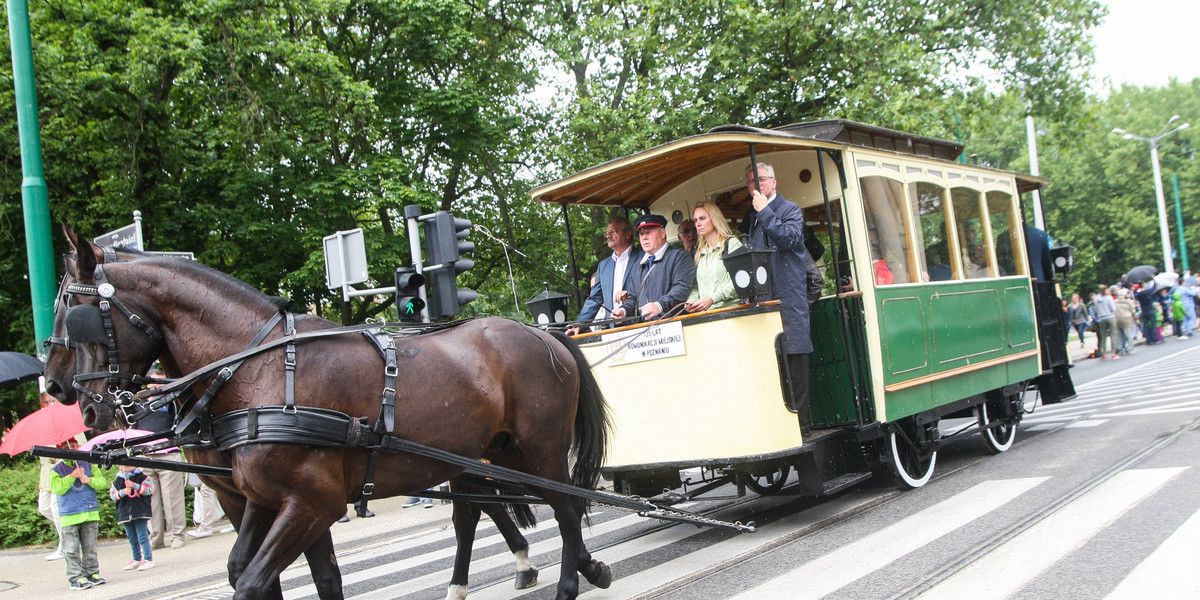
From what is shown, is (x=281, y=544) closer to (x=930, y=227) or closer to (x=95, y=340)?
(x=95, y=340)

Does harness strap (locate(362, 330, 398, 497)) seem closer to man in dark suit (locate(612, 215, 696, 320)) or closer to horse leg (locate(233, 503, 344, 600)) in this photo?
horse leg (locate(233, 503, 344, 600))

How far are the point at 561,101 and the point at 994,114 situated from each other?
29.7ft

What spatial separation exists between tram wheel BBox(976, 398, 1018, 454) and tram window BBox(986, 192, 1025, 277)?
4.65 ft

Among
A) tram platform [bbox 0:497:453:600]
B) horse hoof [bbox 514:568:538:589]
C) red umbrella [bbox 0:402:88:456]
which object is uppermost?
red umbrella [bbox 0:402:88:456]

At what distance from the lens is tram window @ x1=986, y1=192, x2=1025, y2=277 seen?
9.41 m

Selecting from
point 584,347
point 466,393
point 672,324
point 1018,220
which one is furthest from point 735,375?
point 1018,220

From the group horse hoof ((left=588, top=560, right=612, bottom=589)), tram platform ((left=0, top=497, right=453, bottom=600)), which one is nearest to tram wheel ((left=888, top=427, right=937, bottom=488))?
horse hoof ((left=588, top=560, right=612, bottom=589))

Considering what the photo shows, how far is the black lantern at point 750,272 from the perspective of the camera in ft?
19.7

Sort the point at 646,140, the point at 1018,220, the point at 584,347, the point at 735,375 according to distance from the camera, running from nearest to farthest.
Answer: the point at 735,375 < the point at 584,347 < the point at 1018,220 < the point at 646,140

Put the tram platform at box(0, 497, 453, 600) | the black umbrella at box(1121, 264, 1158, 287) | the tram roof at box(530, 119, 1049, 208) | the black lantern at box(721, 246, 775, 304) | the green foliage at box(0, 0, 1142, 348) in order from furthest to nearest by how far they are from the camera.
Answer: the black umbrella at box(1121, 264, 1158, 287)
the green foliage at box(0, 0, 1142, 348)
the tram platform at box(0, 497, 453, 600)
the tram roof at box(530, 119, 1049, 208)
the black lantern at box(721, 246, 775, 304)

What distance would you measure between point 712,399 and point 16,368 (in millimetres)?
5565

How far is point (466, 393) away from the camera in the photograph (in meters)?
4.66

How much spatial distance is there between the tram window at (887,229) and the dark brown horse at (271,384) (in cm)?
368

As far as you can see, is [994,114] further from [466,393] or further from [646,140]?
[466,393]
